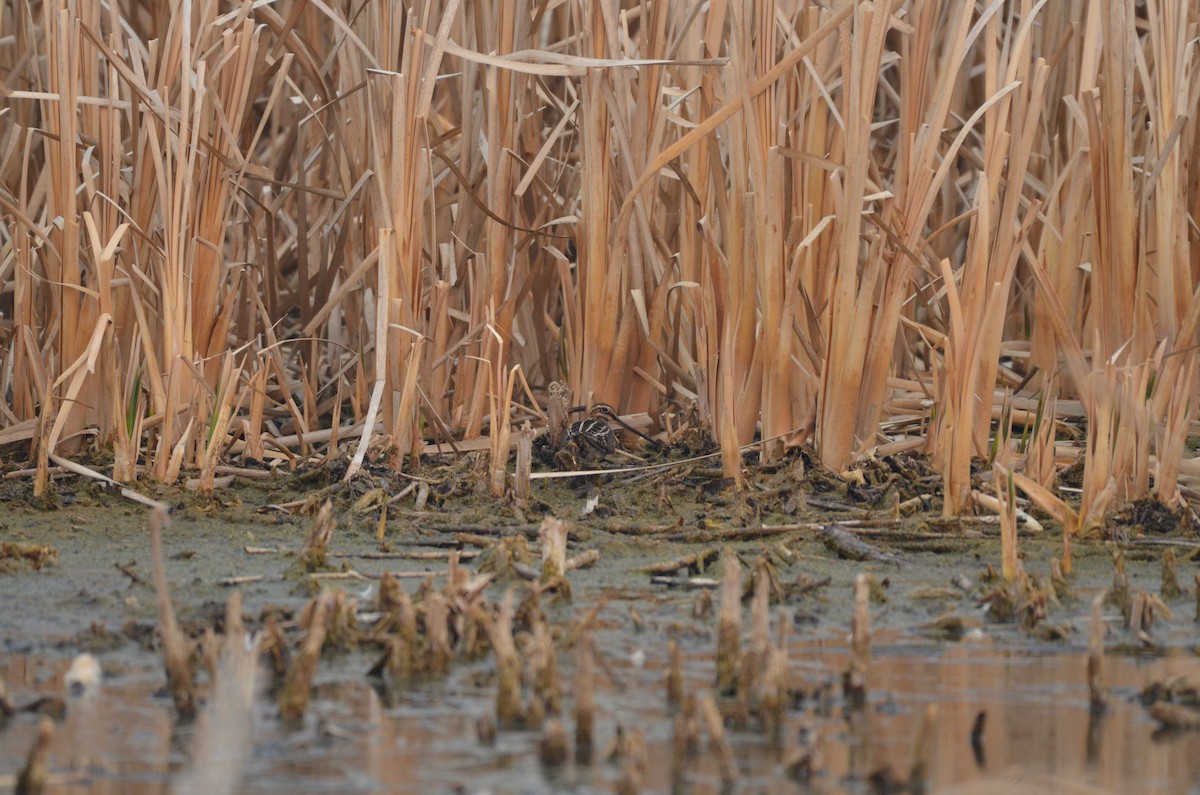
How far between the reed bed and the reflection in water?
3.15 ft

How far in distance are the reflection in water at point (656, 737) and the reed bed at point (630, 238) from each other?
0.96 metres

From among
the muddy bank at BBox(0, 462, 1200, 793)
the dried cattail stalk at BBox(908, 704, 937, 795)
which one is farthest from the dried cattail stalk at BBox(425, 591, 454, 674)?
the dried cattail stalk at BBox(908, 704, 937, 795)

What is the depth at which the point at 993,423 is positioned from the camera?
4.28m

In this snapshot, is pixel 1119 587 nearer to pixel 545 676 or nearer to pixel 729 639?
pixel 729 639

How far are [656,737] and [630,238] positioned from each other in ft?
7.08

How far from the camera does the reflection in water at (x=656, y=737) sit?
1.81m

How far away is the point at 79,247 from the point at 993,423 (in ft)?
7.86

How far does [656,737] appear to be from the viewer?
197 centimetres

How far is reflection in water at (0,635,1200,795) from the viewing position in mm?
1812

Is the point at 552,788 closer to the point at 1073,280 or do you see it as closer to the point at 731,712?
the point at 731,712

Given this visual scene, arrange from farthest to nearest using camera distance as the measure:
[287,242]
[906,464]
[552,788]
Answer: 1. [287,242]
2. [906,464]
3. [552,788]

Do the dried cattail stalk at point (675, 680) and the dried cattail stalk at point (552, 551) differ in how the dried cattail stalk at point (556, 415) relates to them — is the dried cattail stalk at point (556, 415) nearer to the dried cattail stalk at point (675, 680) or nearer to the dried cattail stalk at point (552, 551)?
the dried cattail stalk at point (552, 551)

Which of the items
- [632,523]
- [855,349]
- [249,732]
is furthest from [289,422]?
[249,732]

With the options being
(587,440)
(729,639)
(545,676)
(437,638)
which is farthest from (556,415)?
(545,676)
